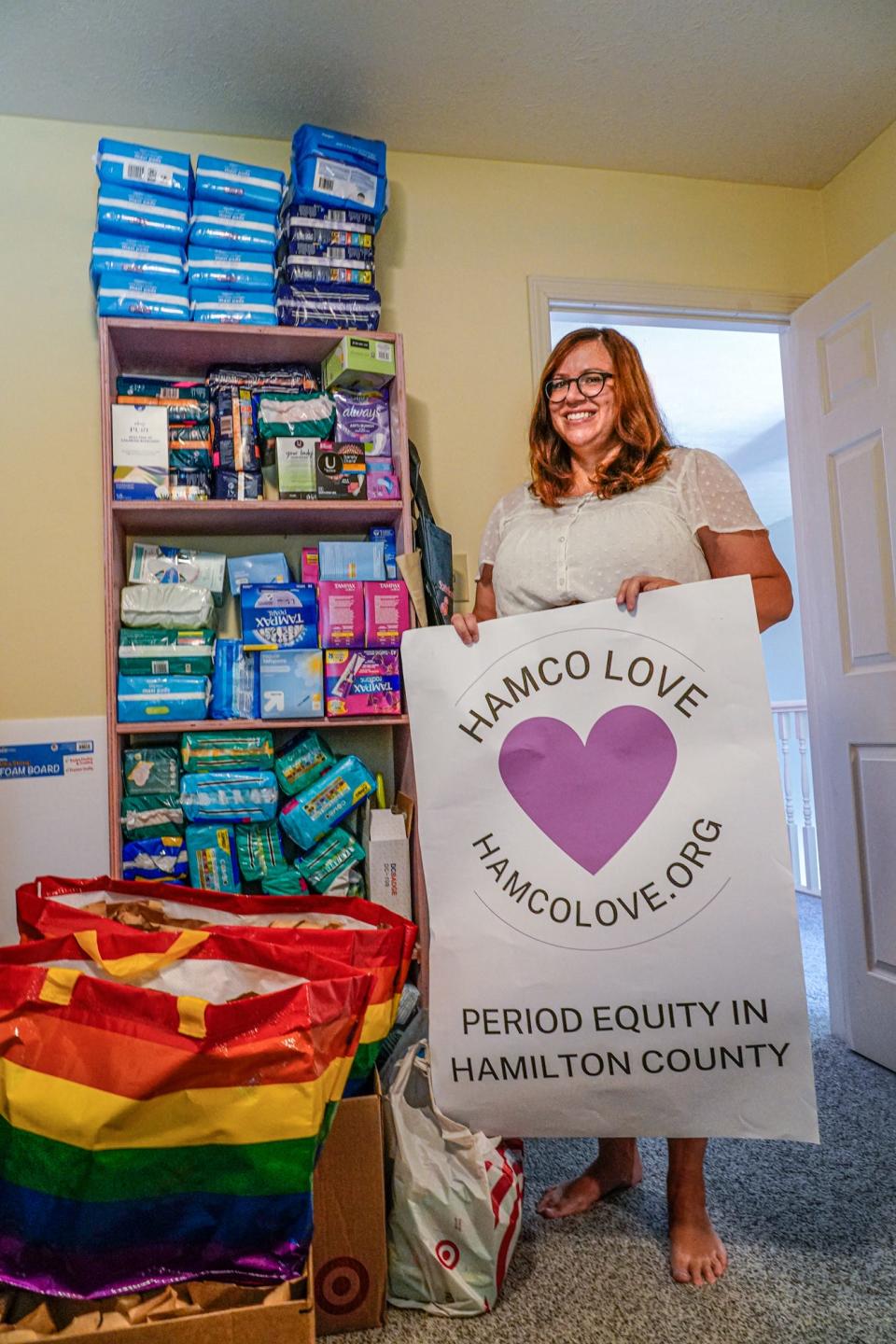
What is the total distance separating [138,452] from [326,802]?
0.94 m

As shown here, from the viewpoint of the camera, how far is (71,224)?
96.7 inches

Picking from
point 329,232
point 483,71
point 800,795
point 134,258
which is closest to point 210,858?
point 134,258

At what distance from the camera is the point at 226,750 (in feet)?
7.20

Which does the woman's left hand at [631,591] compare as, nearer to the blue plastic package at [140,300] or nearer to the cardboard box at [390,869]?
the cardboard box at [390,869]

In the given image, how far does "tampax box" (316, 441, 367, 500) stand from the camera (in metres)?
2.26

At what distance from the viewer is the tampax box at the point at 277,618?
2.23 metres

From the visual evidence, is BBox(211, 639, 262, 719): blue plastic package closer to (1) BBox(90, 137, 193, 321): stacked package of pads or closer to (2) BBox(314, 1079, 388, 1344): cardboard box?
(1) BBox(90, 137, 193, 321): stacked package of pads

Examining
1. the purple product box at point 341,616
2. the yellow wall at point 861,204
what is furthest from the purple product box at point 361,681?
the yellow wall at point 861,204

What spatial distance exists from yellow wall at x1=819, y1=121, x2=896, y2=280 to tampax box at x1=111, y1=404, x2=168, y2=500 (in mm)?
2121

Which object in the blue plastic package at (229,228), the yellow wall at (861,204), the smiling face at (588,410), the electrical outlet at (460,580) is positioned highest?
the yellow wall at (861,204)

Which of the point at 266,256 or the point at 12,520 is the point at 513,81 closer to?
the point at 266,256

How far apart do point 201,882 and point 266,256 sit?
1547 mm

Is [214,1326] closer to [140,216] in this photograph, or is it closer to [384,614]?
[384,614]

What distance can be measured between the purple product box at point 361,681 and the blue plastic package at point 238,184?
1148mm
